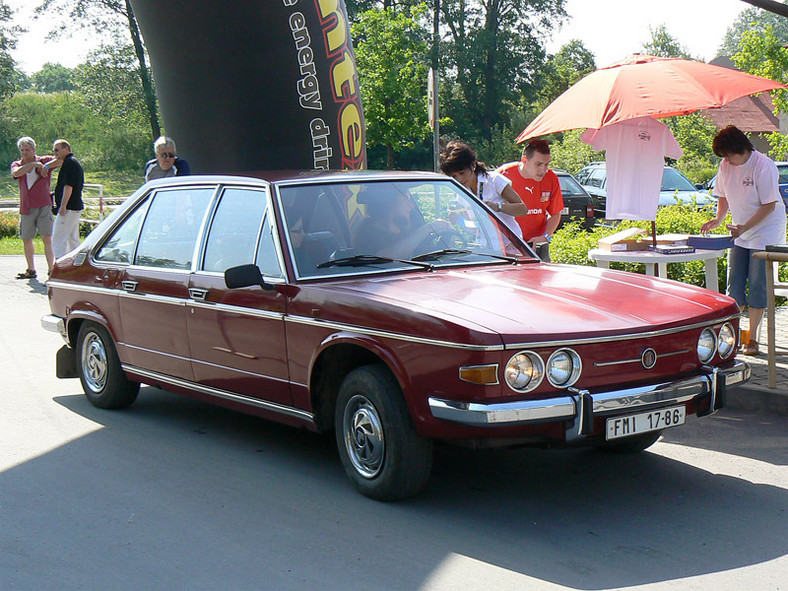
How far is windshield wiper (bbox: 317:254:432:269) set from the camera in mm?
5699

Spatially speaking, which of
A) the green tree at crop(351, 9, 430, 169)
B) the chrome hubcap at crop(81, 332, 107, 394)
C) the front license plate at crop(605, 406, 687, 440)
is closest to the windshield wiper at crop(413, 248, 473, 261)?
the front license plate at crop(605, 406, 687, 440)

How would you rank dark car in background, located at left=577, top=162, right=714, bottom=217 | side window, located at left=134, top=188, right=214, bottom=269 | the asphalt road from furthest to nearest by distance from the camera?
dark car in background, located at left=577, top=162, right=714, bottom=217 < side window, located at left=134, top=188, right=214, bottom=269 < the asphalt road

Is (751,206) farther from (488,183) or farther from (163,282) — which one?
(163,282)

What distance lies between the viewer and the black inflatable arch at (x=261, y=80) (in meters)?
10.2

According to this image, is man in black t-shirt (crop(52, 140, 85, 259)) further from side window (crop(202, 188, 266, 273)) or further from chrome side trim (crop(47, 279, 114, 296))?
side window (crop(202, 188, 266, 273))

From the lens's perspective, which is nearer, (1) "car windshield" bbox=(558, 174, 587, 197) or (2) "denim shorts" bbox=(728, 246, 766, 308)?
(2) "denim shorts" bbox=(728, 246, 766, 308)

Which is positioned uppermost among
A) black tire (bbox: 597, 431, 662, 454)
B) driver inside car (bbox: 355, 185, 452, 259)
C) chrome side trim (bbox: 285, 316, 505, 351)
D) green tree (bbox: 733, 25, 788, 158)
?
green tree (bbox: 733, 25, 788, 158)

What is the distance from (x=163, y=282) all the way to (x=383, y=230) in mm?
1591

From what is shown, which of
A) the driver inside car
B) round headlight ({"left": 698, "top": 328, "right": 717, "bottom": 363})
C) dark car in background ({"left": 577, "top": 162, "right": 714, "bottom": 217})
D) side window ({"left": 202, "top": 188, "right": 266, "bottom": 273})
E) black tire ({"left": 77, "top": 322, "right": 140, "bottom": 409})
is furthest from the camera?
dark car in background ({"left": 577, "top": 162, "right": 714, "bottom": 217})

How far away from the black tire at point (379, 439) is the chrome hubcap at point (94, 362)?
2742 millimetres

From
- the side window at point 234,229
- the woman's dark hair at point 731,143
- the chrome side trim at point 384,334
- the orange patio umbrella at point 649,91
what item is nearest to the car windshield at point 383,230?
the side window at point 234,229

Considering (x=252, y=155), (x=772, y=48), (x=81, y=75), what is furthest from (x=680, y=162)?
(x=252, y=155)

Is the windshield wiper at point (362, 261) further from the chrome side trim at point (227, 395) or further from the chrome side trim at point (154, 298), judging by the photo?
the chrome side trim at point (154, 298)

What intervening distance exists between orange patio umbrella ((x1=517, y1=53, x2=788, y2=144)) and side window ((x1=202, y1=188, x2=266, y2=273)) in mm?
3049
